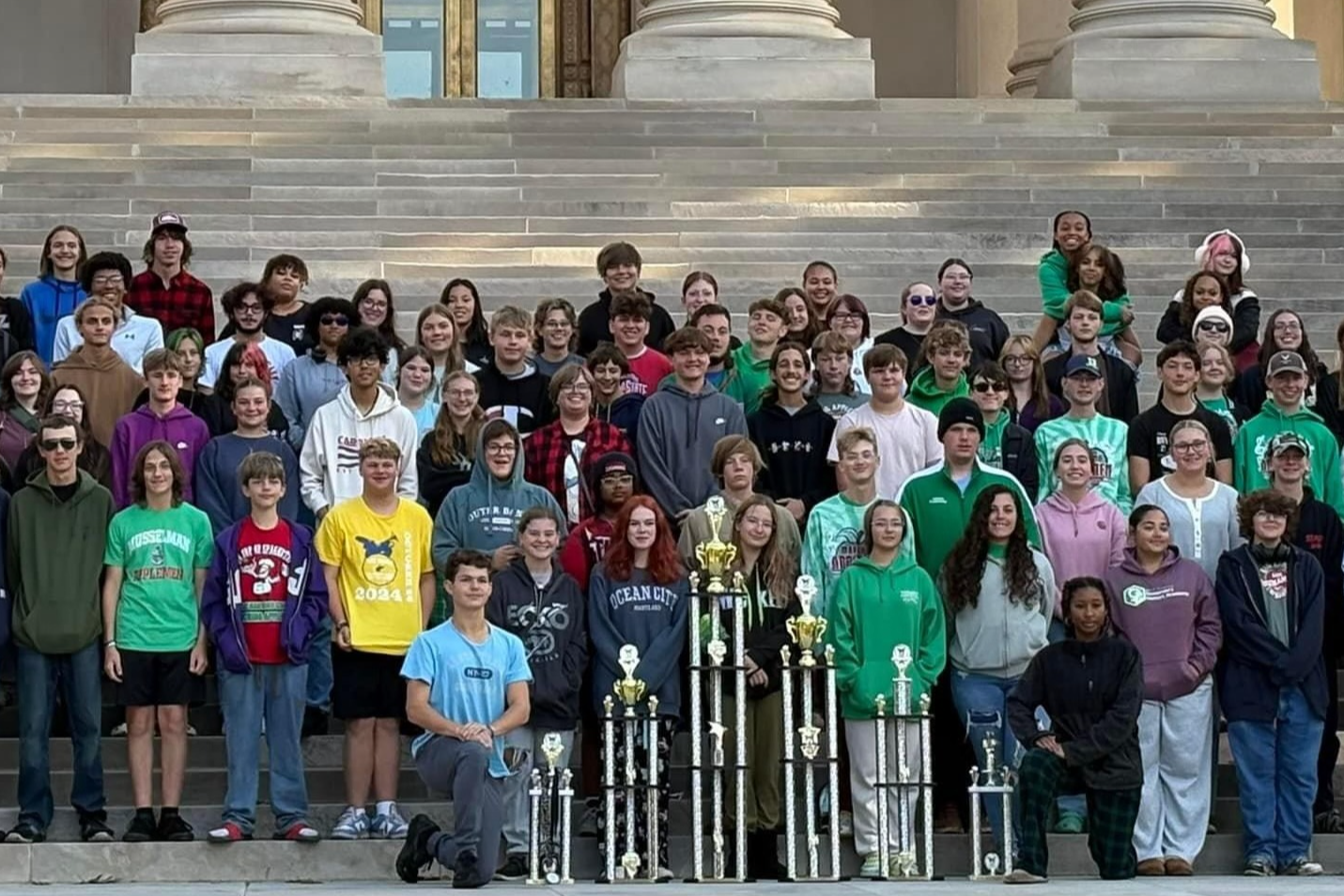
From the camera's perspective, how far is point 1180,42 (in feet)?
→ 88.5

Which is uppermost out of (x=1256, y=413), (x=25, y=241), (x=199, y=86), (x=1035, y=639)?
(x=199, y=86)

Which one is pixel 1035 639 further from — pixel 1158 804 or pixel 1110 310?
pixel 1110 310

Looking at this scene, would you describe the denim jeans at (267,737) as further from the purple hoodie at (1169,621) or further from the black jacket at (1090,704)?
the purple hoodie at (1169,621)

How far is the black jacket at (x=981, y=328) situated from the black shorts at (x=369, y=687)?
13.9 feet

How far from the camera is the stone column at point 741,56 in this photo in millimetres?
26438

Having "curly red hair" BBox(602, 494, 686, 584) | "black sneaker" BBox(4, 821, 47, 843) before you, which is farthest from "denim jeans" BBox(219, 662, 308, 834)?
"curly red hair" BBox(602, 494, 686, 584)

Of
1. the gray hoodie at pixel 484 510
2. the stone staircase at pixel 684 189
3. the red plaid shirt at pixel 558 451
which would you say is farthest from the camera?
the stone staircase at pixel 684 189

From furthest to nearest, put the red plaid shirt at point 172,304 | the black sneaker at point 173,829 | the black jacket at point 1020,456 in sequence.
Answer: the red plaid shirt at point 172,304 < the black jacket at point 1020,456 < the black sneaker at point 173,829

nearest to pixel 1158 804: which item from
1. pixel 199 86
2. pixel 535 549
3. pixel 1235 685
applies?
pixel 1235 685

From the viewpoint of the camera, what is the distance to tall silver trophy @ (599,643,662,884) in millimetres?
13391

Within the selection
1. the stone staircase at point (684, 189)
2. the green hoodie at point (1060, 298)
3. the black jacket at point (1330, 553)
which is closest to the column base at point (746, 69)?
the stone staircase at point (684, 189)

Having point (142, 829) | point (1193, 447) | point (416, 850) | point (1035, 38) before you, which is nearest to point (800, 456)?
point (1193, 447)

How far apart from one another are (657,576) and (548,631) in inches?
20.2

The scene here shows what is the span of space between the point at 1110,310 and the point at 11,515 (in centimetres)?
615
